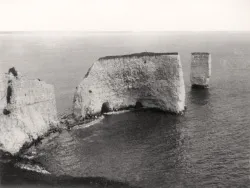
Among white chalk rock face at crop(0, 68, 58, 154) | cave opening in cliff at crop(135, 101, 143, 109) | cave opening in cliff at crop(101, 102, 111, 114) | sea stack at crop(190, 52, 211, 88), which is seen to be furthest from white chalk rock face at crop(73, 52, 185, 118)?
sea stack at crop(190, 52, 211, 88)

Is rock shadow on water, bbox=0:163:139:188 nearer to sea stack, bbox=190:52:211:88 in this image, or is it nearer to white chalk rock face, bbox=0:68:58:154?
white chalk rock face, bbox=0:68:58:154

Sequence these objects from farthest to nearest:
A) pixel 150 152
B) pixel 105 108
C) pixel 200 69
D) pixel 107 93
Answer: pixel 200 69
pixel 105 108
pixel 107 93
pixel 150 152

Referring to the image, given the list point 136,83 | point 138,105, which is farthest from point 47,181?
point 138,105

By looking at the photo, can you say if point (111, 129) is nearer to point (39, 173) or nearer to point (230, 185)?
point (39, 173)

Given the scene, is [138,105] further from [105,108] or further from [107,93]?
[107,93]

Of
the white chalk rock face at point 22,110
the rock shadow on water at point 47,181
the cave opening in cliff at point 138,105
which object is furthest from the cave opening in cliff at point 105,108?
the rock shadow on water at point 47,181

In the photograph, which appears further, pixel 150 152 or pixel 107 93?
pixel 107 93

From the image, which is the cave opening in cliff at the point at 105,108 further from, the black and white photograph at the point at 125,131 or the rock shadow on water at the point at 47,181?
the rock shadow on water at the point at 47,181
